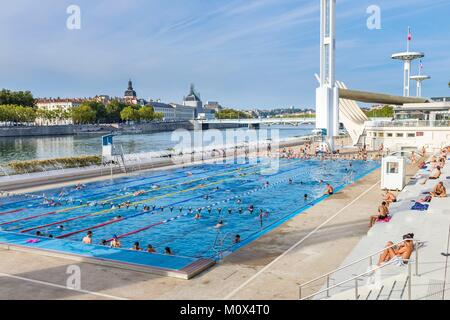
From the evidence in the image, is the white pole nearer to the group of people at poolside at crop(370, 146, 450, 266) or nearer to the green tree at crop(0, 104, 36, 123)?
→ the group of people at poolside at crop(370, 146, 450, 266)

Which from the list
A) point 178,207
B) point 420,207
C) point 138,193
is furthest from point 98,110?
point 420,207

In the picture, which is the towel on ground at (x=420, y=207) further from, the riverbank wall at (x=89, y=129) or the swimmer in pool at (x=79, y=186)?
the riverbank wall at (x=89, y=129)

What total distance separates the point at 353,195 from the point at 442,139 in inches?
1226

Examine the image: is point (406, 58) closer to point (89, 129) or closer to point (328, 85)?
point (328, 85)

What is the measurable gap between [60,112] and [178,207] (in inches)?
5316

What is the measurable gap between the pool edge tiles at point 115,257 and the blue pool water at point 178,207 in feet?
4.85

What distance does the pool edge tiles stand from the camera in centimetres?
1112

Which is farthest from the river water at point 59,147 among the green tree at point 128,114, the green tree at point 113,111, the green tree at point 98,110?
the green tree at point 113,111

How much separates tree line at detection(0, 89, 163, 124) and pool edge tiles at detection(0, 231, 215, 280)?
11186cm

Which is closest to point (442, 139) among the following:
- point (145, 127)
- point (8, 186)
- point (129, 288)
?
point (8, 186)

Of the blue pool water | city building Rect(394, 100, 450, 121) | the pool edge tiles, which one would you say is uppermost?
city building Rect(394, 100, 450, 121)

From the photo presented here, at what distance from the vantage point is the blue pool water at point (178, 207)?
17125 mm

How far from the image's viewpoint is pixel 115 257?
12.1m

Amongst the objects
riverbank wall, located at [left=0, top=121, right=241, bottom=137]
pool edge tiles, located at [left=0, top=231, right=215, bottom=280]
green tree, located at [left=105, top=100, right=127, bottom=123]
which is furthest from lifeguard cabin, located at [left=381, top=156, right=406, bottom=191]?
green tree, located at [left=105, top=100, right=127, bottom=123]
